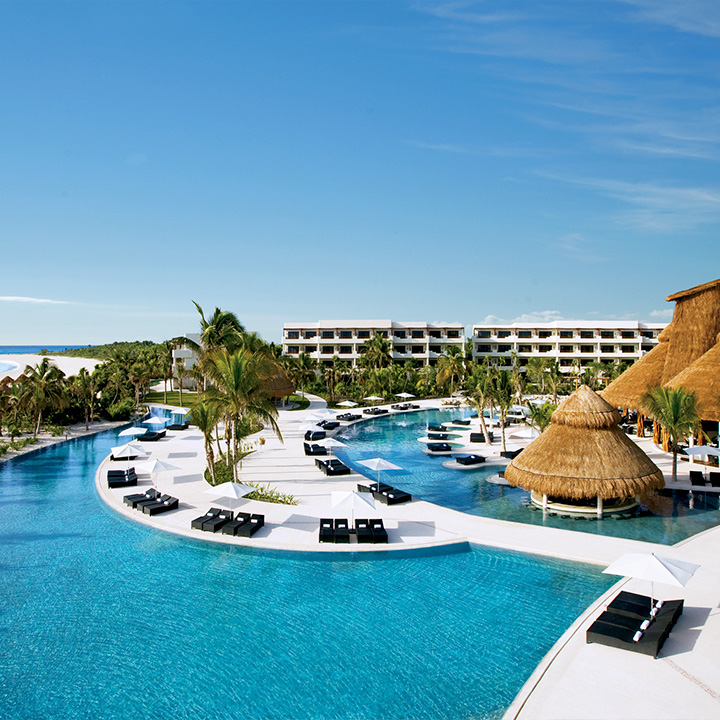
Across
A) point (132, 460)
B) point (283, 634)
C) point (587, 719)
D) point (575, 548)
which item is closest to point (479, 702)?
point (587, 719)

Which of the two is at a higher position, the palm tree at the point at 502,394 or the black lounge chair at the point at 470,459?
the palm tree at the point at 502,394

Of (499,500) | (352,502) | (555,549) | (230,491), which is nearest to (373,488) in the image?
(352,502)

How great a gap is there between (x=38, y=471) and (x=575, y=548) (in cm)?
2516

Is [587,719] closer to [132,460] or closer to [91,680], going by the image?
[91,680]

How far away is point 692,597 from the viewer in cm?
1242

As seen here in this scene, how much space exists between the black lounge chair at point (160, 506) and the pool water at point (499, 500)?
951 centimetres

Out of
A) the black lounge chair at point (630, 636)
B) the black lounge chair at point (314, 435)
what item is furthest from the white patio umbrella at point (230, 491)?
the black lounge chair at point (314, 435)

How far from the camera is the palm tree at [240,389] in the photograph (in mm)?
21844

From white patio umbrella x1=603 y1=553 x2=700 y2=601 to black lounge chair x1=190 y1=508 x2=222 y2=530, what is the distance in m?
12.0

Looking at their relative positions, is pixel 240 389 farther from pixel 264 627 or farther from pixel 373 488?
pixel 264 627

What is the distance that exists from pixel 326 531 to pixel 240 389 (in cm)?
786

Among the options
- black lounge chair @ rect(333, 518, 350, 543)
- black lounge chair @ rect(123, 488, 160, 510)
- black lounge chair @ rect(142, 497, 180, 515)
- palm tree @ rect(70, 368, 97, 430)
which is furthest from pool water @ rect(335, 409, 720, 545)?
palm tree @ rect(70, 368, 97, 430)

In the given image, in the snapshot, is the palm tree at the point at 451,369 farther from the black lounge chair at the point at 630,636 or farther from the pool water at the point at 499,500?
the black lounge chair at the point at 630,636

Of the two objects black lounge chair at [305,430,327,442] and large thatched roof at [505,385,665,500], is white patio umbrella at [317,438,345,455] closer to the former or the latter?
black lounge chair at [305,430,327,442]
